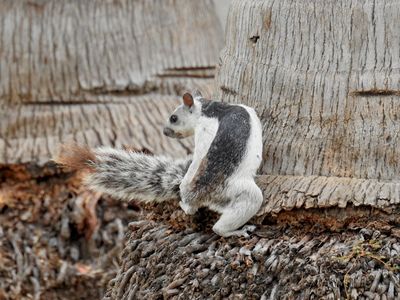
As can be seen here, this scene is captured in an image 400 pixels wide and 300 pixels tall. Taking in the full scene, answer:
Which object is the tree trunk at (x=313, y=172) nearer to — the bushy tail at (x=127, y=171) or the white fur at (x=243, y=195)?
the white fur at (x=243, y=195)

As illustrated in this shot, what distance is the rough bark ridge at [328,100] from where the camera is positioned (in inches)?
174

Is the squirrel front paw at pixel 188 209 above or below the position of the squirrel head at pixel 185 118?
below

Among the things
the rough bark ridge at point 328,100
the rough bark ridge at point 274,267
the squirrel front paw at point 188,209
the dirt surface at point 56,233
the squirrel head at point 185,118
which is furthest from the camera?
the dirt surface at point 56,233

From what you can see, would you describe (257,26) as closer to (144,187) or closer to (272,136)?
(272,136)

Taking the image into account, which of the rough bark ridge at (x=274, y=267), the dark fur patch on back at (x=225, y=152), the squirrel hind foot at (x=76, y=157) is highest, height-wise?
the dark fur patch on back at (x=225, y=152)

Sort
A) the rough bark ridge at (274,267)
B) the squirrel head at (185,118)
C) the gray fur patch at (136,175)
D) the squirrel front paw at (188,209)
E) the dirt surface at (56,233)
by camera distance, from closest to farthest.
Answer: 1. the rough bark ridge at (274,267)
2. the squirrel front paw at (188,209)
3. the squirrel head at (185,118)
4. the gray fur patch at (136,175)
5. the dirt surface at (56,233)

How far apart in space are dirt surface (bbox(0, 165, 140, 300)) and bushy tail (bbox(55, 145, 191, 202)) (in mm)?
2785

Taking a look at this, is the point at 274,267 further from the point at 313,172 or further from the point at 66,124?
the point at 66,124

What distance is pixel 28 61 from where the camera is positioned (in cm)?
782

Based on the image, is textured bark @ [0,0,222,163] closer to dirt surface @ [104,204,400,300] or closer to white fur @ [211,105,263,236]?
dirt surface @ [104,204,400,300]

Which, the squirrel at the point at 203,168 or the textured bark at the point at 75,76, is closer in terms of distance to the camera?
the squirrel at the point at 203,168

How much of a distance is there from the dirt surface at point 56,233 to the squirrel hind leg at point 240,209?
327cm

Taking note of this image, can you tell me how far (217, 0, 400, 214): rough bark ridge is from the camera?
4.42 metres

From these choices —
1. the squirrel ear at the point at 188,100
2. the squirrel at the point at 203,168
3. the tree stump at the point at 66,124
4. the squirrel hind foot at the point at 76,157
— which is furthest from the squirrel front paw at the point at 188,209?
the tree stump at the point at 66,124
